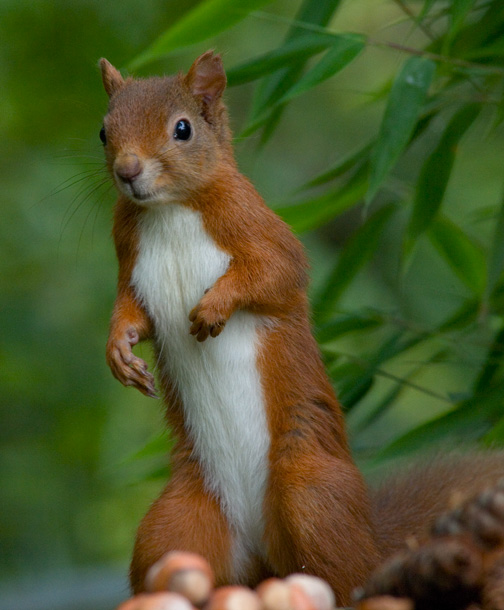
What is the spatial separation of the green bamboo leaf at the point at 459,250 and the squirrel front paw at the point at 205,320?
33.8 inches

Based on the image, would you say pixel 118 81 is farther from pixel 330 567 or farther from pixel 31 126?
pixel 31 126

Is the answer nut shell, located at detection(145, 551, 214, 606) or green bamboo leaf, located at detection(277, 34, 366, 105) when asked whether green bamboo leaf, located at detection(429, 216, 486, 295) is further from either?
nut shell, located at detection(145, 551, 214, 606)

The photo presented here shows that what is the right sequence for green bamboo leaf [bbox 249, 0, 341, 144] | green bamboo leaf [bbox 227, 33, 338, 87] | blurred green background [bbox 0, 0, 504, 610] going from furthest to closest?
1. blurred green background [bbox 0, 0, 504, 610]
2. green bamboo leaf [bbox 249, 0, 341, 144]
3. green bamboo leaf [bbox 227, 33, 338, 87]

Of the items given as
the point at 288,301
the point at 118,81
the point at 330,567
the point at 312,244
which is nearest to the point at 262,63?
the point at 118,81

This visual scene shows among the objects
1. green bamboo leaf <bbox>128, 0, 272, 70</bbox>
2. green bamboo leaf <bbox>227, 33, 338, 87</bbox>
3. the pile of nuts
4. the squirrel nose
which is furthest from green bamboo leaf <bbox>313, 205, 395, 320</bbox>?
the pile of nuts

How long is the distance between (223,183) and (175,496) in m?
0.47

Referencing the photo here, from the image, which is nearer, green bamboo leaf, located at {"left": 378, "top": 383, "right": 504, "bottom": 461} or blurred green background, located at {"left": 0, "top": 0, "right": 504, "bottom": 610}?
green bamboo leaf, located at {"left": 378, "top": 383, "right": 504, "bottom": 461}

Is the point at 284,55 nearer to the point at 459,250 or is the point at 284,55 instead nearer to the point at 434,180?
the point at 434,180

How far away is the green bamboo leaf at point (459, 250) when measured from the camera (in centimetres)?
204

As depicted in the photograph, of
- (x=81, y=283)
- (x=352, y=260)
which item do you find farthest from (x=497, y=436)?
(x=81, y=283)

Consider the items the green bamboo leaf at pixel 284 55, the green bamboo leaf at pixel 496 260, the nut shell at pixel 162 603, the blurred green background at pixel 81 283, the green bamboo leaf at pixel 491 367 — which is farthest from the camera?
the blurred green background at pixel 81 283

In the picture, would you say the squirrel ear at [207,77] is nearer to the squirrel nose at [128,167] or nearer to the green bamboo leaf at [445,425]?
the squirrel nose at [128,167]

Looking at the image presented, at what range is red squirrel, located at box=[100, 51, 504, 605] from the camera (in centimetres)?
135

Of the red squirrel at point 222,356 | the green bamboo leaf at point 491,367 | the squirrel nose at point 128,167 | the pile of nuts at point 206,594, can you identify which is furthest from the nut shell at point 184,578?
the green bamboo leaf at point 491,367
